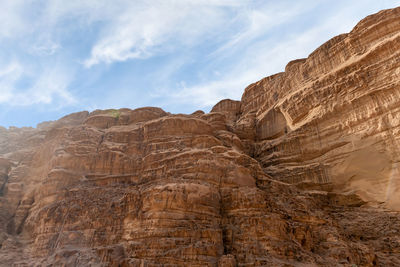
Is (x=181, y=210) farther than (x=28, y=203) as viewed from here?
No

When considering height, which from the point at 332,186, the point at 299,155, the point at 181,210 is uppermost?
the point at 299,155

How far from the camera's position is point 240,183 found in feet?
86.6

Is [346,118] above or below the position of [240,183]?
above

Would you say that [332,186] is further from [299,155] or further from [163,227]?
[163,227]

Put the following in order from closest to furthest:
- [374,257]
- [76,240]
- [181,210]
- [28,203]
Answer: [374,257]
[181,210]
[76,240]
[28,203]

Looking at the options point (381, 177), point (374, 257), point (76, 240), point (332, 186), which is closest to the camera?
point (374, 257)

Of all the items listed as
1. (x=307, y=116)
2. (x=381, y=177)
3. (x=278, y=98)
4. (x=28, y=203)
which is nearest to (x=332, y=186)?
(x=381, y=177)

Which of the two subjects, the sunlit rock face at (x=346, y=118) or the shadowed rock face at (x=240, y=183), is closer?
the shadowed rock face at (x=240, y=183)

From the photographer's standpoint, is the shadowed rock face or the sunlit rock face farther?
the sunlit rock face

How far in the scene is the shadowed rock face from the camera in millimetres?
21328

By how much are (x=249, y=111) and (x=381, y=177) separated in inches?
945

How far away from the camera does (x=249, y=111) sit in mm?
47750

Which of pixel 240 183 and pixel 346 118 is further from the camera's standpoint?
pixel 346 118

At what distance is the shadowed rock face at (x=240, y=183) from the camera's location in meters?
21.3
